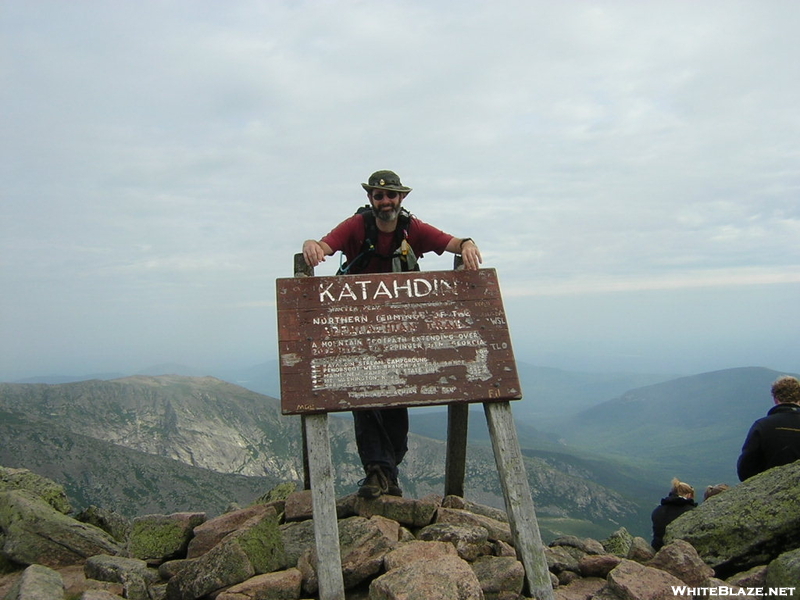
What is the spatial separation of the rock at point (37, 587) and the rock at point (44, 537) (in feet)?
6.52

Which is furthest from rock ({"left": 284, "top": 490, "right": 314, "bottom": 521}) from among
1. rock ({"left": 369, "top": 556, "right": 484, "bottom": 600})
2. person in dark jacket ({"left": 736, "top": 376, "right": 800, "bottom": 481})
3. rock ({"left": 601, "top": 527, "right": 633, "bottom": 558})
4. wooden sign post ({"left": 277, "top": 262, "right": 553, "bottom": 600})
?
person in dark jacket ({"left": 736, "top": 376, "right": 800, "bottom": 481})

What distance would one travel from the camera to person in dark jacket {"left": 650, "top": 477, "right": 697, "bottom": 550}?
34.1ft

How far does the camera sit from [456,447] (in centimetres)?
990

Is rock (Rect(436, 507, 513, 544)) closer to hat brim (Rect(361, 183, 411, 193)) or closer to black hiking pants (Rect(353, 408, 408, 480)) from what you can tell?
black hiking pants (Rect(353, 408, 408, 480))

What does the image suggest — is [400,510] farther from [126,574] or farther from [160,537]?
[160,537]

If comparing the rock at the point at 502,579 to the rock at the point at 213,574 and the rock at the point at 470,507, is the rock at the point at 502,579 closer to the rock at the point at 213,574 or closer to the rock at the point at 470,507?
the rock at the point at 470,507

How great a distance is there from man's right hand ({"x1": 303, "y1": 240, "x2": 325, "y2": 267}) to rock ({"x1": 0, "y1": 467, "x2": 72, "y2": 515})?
29.2ft

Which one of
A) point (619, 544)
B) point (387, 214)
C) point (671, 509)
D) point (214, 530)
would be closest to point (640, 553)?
point (671, 509)

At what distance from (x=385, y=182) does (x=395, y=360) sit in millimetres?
3065

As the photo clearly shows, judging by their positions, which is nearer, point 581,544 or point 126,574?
point 126,574

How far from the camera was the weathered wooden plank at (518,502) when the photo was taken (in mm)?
6941

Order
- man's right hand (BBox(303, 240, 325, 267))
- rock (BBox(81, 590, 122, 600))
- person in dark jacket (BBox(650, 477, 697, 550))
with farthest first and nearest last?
person in dark jacket (BBox(650, 477, 697, 550)) → man's right hand (BBox(303, 240, 325, 267)) → rock (BBox(81, 590, 122, 600))

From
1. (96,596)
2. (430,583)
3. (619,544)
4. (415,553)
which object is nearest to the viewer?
(430,583)

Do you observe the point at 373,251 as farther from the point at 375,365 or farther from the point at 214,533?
the point at 214,533
